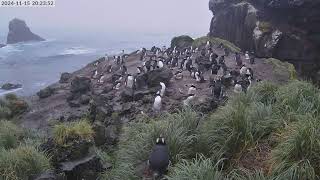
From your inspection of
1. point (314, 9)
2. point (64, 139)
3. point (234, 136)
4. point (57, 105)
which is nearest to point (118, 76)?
point (57, 105)

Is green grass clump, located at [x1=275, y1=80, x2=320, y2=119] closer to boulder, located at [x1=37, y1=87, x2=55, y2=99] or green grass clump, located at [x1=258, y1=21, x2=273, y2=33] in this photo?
boulder, located at [x1=37, y1=87, x2=55, y2=99]

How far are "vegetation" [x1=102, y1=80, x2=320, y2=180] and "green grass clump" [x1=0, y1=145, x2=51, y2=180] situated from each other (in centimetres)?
158

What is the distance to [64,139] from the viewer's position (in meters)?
12.4

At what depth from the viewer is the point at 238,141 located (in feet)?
32.1

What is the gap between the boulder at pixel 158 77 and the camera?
81.1 ft

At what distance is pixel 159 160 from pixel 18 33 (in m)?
127

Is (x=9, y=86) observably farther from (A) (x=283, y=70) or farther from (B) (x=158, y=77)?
(A) (x=283, y=70)

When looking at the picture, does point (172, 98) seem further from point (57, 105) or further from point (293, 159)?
point (293, 159)

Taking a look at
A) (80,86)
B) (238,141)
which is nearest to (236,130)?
(238,141)

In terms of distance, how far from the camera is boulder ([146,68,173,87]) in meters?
24.7

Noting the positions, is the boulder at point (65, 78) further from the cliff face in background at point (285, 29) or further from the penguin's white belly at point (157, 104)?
the penguin's white belly at point (157, 104)

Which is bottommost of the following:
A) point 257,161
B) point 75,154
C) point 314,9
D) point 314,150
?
point 75,154

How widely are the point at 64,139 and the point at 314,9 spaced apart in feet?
90.4

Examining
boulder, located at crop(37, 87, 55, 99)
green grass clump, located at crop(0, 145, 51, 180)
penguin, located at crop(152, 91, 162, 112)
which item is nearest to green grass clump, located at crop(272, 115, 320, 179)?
green grass clump, located at crop(0, 145, 51, 180)
